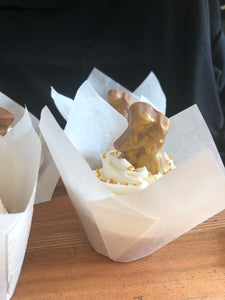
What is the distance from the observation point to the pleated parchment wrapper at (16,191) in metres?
0.66

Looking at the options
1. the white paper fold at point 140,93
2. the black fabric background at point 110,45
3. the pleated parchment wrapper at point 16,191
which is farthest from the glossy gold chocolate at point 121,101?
the black fabric background at point 110,45

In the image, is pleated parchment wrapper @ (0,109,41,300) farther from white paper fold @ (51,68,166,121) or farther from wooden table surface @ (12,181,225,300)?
white paper fold @ (51,68,166,121)

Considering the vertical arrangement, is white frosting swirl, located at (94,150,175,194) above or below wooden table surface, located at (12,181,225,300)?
above

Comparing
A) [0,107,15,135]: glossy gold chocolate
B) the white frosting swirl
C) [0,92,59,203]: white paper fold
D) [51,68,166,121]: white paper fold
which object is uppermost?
[0,107,15,135]: glossy gold chocolate

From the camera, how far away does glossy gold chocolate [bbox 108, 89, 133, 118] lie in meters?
1.09

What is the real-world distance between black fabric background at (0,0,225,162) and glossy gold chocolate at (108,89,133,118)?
2.21 feet

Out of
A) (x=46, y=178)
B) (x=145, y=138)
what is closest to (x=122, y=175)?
(x=145, y=138)

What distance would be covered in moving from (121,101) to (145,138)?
279 millimetres

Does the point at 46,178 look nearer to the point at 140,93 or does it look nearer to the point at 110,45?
the point at 140,93

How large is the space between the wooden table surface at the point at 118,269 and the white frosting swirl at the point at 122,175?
135mm

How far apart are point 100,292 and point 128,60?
3.91 ft

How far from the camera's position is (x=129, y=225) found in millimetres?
724

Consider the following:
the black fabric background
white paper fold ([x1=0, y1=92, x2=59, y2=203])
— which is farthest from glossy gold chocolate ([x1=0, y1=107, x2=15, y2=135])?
the black fabric background

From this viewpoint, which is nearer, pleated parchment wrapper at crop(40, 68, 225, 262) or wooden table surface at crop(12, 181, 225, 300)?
pleated parchment wrapper at crop(40, 68, 225, 262)
